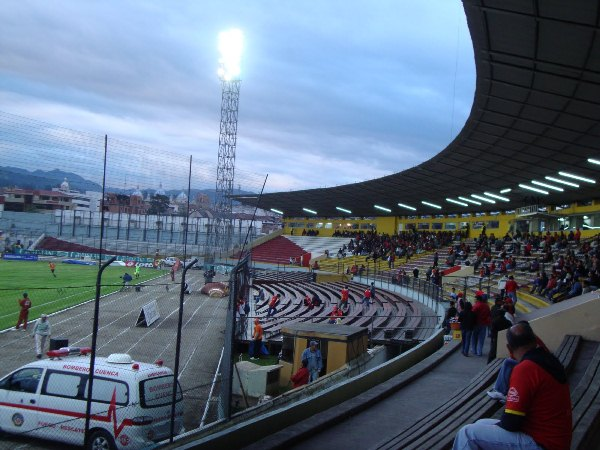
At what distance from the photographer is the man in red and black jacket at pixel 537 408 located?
3002mm

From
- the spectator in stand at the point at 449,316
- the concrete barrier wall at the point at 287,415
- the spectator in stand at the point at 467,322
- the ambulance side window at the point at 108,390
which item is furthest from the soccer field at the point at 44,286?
the spectator in stand at the point at 449,316

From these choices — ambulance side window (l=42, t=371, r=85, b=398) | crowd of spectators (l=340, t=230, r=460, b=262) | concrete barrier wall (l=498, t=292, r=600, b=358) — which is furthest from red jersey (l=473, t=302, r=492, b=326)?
crowd of spectators (l=340, t=230, r=460, b=262)

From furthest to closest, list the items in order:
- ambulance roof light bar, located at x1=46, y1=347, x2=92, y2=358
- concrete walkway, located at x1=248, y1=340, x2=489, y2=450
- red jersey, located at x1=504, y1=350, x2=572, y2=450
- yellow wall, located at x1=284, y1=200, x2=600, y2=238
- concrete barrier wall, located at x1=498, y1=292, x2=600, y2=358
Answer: yellow wall, located at x1=284, y1=200, x2=600, y2=238
concrete barrier wall, located at x1=498, y1=292, x2=600, y2=358
ambulance roof light bar, located at x1=46, y1=347, x2=92, y2=358
concrete walkway, located at x1=248, y1=340, x2=489, y2=450
red jersey, located at x1=504, y1=350, x2=572, y2=450

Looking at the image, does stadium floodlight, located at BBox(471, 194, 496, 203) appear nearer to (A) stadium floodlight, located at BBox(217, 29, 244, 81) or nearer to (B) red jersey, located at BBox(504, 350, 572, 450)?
(A) stadium floodlight, located at BBox(217, 29, 244, 81)

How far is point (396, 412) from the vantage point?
6.71 m

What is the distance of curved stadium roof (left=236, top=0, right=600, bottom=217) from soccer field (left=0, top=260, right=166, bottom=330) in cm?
999

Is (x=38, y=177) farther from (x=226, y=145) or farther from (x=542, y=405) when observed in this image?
(x=226, y=145)

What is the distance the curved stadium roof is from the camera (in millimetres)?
10859

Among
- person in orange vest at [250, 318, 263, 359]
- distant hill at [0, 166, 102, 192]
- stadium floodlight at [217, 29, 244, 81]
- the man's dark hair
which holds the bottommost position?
person in orange vest at [250, 318, 263, 359]

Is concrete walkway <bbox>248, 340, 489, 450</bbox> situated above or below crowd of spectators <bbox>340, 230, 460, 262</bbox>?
below

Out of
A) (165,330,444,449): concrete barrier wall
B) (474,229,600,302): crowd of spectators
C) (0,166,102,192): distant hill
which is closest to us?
(165,330,444,449): concrete barrier wall

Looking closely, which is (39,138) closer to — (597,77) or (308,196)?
(597,77)

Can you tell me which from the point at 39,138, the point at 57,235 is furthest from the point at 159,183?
the point at 57,235

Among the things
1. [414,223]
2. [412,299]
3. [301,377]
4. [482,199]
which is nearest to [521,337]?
[301,377]
